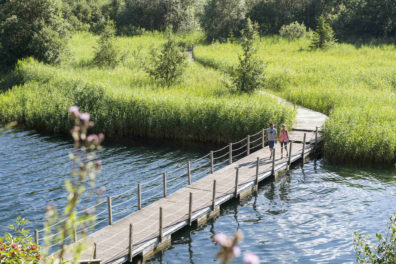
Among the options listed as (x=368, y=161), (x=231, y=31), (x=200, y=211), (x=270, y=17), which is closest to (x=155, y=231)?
(x=200, y=211)

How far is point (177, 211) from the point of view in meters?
16.6

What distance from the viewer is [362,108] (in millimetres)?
29250

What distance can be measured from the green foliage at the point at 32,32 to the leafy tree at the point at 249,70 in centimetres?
2097

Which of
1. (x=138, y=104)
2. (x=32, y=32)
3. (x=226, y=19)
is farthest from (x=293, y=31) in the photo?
(x=138, y=104)

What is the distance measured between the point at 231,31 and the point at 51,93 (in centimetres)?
3283

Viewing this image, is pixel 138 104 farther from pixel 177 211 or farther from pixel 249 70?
pixel 177 211

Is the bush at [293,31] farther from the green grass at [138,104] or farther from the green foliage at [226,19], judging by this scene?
the green grass at [138,104]

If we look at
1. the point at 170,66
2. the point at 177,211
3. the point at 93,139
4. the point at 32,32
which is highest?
the point at 32,32

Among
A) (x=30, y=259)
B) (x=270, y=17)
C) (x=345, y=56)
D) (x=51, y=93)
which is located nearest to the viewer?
(x=30, y=259)

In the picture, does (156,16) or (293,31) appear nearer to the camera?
(293,31)

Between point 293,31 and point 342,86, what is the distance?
27.5m

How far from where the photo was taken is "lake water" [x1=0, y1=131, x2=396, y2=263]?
15633mm

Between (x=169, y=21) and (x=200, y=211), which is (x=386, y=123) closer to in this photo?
(x=200, y=211)

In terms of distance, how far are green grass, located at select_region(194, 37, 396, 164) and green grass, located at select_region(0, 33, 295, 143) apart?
13.1ft
